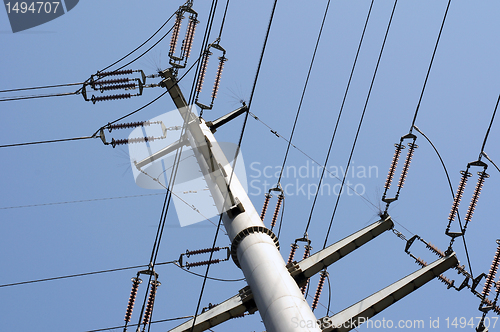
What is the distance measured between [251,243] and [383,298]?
467cm

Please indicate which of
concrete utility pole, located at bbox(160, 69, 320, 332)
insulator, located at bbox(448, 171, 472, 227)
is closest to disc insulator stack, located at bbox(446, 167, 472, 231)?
insulator, located at bbox(448, 171, 472, 227)

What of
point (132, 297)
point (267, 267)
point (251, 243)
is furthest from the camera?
point (132, 297)

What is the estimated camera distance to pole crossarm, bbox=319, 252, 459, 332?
15109 millimetres

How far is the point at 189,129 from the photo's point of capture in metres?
19.8

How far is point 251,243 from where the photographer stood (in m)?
15.1

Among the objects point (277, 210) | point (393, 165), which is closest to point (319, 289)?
point (277, 210)

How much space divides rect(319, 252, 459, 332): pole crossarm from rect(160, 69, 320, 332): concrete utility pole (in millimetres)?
2530

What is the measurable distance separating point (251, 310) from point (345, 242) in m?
4.69

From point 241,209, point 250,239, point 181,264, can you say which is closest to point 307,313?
point 250,239

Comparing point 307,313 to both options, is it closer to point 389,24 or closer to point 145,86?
point 389,24

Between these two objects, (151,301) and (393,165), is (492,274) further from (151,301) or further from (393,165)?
(151,301)

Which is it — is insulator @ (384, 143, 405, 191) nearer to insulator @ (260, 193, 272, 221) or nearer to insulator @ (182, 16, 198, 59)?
insulator @ (260, 193, 272, 221)

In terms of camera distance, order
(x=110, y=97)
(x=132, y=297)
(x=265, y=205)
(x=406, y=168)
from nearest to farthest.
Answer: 1. (x=132, y=297)
2. (x=406, y=168)
3. (x=110, y=97)
4. (x=265, y=205)

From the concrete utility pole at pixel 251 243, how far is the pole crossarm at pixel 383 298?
2530 mm
